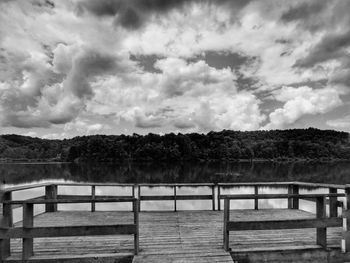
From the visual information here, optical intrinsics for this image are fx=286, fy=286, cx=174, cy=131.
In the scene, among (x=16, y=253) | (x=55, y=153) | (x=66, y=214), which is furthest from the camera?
(x=55, y=153)

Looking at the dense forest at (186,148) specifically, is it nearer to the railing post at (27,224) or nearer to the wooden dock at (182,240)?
the wooden dock at (182,240)

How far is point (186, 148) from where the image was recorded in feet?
350

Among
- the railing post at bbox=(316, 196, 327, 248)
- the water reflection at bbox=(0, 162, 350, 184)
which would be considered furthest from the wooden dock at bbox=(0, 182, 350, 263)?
the water reflection at bbox=(0, 162, 350, 184)

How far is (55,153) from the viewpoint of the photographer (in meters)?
123

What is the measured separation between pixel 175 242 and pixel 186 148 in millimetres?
100883

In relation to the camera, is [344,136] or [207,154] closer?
[207,154]

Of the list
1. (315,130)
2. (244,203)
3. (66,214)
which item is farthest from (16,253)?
(315,130)

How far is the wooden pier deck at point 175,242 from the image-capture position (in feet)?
17.1

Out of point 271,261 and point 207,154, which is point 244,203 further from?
point 207,154

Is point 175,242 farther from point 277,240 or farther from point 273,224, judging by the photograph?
point 277,240

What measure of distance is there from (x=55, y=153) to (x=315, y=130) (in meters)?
117

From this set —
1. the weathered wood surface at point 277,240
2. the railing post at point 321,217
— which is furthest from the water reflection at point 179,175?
the railing post at point 321,217

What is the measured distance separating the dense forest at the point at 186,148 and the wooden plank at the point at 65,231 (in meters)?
96.9

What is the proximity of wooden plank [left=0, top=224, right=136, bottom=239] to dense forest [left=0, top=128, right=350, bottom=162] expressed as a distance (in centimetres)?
9694
